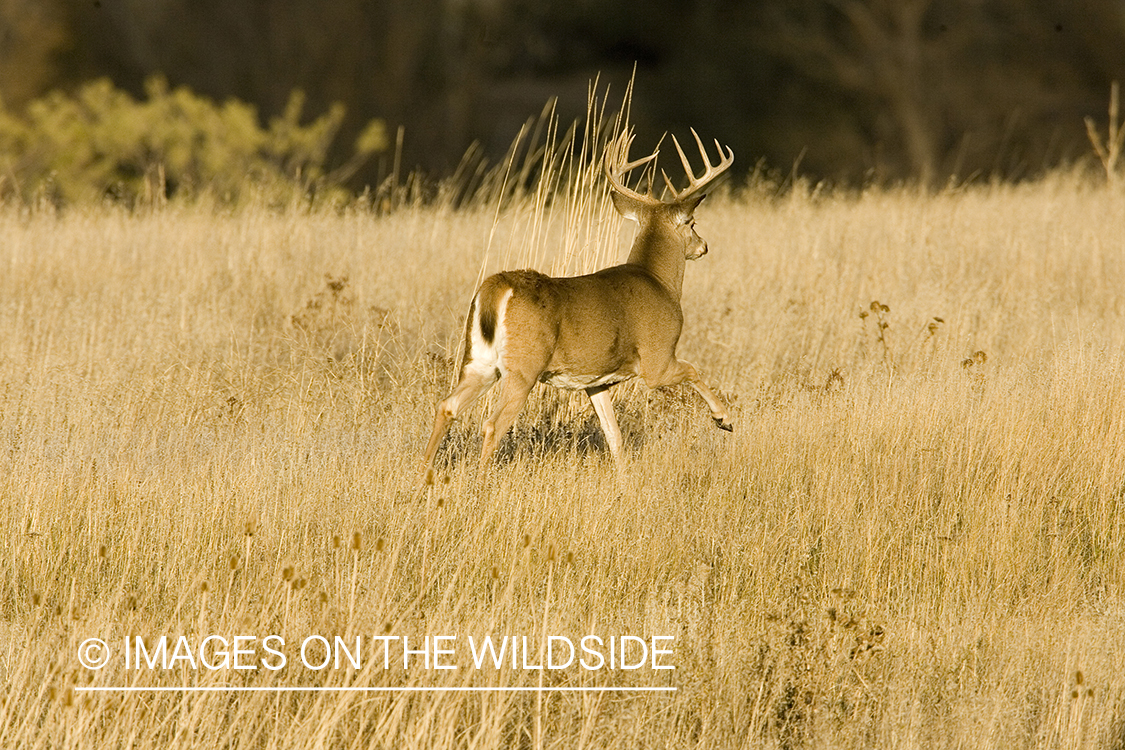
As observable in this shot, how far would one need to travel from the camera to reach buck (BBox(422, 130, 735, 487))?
224 inches

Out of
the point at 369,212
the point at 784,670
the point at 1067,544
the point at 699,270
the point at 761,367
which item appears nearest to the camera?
the point at 784,670

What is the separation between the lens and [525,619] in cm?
456

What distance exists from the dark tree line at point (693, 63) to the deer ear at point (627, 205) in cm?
2027

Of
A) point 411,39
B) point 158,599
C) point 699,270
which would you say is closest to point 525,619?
point 158,599

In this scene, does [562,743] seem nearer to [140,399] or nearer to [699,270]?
[140,399]

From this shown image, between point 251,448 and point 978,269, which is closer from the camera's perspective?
point 251,448

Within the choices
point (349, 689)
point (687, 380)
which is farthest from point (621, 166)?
point (349, 689)

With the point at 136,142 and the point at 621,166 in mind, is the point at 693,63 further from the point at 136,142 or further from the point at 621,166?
the point at 621,166

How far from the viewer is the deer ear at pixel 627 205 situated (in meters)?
6.72

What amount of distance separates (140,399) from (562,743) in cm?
436

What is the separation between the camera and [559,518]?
5539mm

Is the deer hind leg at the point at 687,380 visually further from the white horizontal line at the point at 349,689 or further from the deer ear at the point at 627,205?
the white horizontal line at the point at 349,689

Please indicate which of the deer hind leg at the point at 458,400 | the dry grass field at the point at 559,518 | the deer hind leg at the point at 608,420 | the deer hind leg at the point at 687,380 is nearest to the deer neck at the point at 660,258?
the deer hind leg at the point at 687,380

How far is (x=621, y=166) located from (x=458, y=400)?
175cm
